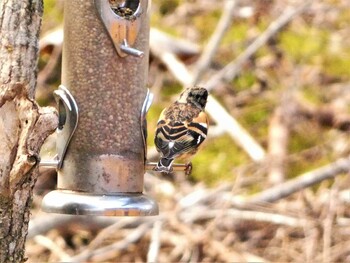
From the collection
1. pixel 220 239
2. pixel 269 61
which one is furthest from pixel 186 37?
pixel 220 239

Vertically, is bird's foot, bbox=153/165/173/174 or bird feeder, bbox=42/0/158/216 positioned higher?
bird feeder, bbox=42/0/158/216

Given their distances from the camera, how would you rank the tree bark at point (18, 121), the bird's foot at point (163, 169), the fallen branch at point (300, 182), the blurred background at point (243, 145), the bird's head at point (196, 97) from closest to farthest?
the tree bark at point (18, 121), the bird's foot at point (163, 169), the bird's head at point (196, 97), the blurred background at point (243, 145), the fallen branch at point (300, 182)

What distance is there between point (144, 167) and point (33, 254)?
1.84 m

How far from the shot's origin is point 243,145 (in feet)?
23.1

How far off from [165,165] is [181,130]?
19 centimetres

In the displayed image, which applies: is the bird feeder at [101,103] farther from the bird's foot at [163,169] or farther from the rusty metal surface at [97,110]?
the bird's foot at [163,169]

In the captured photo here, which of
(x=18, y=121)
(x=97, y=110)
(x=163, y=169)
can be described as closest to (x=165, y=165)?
(x=163, y=169)

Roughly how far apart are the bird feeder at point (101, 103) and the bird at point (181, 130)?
0.36 feet

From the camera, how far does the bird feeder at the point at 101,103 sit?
4.11 m

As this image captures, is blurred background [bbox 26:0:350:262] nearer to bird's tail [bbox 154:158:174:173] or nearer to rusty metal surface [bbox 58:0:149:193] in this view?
rusty metal surface [bbox 58:0:149:193]

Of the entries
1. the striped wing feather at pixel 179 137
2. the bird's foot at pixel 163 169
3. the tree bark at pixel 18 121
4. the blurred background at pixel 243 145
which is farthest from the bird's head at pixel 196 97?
the tree bark at pixel 18 121

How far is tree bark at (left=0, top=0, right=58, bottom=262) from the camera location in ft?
10.1

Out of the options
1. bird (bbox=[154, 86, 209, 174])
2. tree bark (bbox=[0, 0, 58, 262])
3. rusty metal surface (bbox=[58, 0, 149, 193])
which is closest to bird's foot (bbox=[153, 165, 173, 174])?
bird (bbox=[154, 86, 209, 174])

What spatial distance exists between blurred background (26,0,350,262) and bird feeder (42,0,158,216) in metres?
0.36
